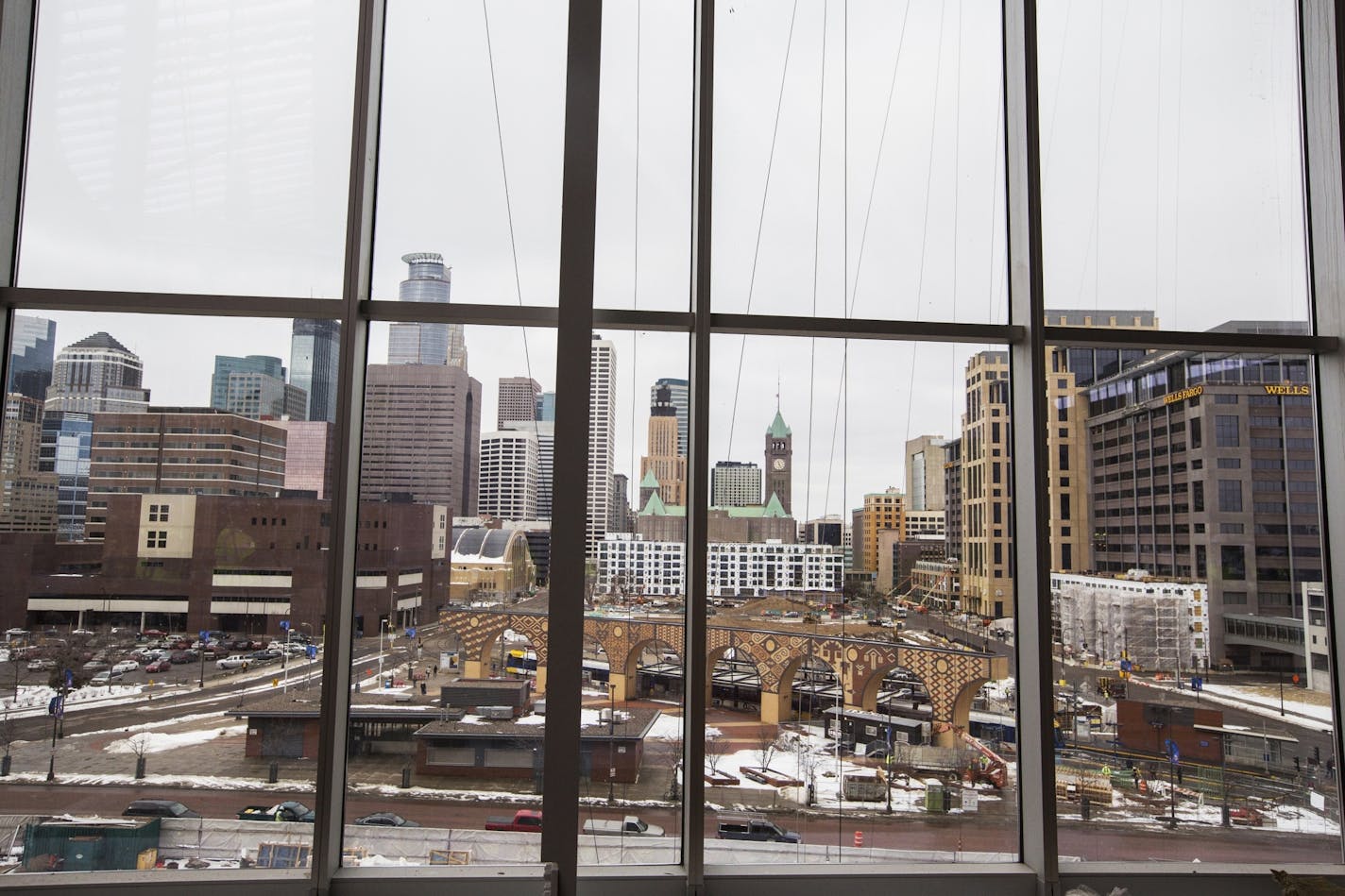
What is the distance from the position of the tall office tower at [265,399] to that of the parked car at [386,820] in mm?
1766

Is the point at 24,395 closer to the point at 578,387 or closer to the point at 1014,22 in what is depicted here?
the point at 578,387

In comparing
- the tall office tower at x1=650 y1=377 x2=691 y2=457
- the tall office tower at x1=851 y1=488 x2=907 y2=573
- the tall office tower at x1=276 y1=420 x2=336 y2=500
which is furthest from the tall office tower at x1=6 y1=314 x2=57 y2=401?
the tall office tower at x1=851 y1=488 x2=907 y2=573

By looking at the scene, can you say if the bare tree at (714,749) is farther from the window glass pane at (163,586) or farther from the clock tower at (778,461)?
the window glass pane at (163,586)

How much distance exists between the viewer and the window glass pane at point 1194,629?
3.12 m

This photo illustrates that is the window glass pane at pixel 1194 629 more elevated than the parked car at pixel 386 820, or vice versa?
the window glass pane at pixel 1194 629

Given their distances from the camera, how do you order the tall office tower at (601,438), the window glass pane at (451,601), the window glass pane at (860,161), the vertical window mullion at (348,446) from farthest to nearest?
the window glass pane at (860,161) < the tall office tower at (601,438) < the window glass pane at (451,601) < the vertical window mullion at (348,446)

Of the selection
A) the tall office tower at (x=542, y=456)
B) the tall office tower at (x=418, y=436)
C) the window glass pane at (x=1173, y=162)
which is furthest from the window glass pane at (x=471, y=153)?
the window glass pane at (x=1173, y=162)

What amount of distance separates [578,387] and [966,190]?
7.04 feet

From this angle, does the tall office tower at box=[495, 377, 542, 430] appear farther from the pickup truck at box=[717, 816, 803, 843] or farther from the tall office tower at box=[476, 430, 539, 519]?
the pickup truck at box=[717, 816, 803, 843]

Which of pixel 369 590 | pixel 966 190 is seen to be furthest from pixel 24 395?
pixel 966 190

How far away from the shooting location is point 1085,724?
3.16 m

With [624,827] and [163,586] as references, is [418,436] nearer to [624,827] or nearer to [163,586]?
[163,586]

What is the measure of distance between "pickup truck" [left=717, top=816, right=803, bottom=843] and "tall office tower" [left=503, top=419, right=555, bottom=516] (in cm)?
159

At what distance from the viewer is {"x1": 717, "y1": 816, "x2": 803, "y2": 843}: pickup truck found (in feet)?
9.95
